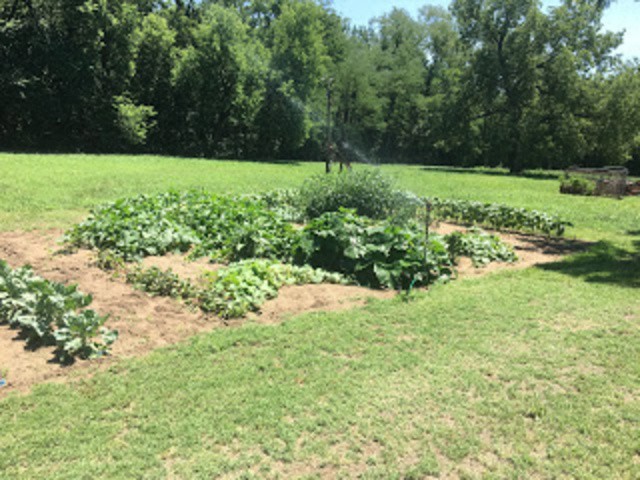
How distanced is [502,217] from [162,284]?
6.41m

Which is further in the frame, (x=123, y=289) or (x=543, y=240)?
(x=543, y=240)

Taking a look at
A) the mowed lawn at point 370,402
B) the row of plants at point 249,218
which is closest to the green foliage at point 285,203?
the row of plants at point 249,218

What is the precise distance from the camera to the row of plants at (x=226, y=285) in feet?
14.1

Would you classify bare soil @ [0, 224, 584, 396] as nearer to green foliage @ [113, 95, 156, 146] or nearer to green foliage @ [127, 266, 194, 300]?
green foliage @ [127, 266, 194, 300]

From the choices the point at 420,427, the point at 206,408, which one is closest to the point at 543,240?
the point at 420,427

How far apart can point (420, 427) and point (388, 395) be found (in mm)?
350

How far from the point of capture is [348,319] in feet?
13.9

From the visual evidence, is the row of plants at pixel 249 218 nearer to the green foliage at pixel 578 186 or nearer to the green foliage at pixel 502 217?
the green foliage at pixel 502 217

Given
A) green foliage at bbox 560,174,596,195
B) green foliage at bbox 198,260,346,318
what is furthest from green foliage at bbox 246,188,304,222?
green foliage at bbox 560,174,596,195

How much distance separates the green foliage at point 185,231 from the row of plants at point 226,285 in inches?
22.6

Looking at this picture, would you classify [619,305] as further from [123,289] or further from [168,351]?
[123,289]

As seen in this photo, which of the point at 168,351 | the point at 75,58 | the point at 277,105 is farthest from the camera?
the point at 277,105

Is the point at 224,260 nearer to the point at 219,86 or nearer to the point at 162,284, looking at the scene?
the point at 162,284

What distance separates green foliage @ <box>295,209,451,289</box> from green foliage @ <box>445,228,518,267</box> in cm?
48
